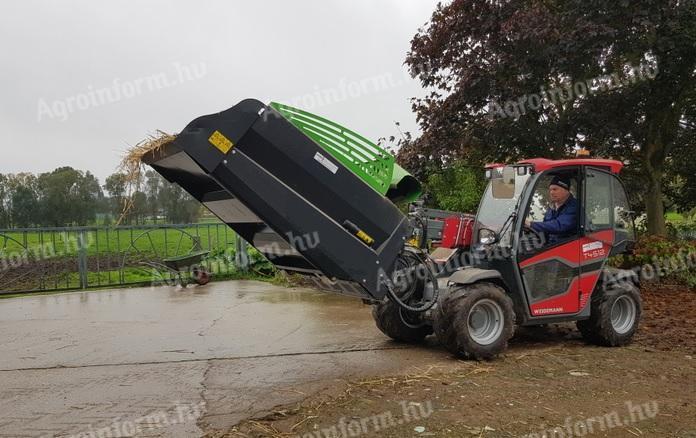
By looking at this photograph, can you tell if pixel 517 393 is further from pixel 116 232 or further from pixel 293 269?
pixel 116 232

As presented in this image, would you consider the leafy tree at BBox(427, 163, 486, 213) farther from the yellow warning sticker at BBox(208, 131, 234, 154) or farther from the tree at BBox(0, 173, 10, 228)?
the tree at BBox(0, 173, 10, 228)

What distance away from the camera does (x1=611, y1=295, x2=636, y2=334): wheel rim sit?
6785mm

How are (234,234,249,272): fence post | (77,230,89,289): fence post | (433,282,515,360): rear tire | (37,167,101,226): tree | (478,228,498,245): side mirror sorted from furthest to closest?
1. (234,234,249,272): fence post
2. (37,167,101,226): tree
3. (77,230,89,289): fence post
4. (478,228,498,245): side mirror
5. (433,282,515,360): rear tire

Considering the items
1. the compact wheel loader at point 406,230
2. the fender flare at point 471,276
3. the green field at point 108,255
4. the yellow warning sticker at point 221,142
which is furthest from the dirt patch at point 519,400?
the green field at point 108,255

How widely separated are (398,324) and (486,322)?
110cm

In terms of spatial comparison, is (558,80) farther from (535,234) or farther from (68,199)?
(68,199)

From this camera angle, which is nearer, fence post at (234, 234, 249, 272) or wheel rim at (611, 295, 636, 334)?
wheel rim at (611, 295, 636, 334)

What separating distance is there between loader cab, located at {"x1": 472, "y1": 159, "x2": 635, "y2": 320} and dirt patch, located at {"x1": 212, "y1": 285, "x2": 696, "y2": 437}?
0.66 metres

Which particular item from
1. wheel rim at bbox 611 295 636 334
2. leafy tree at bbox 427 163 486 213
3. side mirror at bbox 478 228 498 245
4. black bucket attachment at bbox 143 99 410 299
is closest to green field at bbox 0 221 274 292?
leafy tree at bbox 427 163 486 213

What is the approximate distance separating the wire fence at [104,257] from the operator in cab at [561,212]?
8680mm

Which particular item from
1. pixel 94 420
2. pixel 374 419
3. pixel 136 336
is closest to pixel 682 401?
pixel 374 419

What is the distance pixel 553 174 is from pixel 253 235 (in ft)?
10.8

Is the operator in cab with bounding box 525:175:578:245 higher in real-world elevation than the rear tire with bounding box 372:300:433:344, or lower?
higher

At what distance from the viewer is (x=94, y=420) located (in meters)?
Result: 4.43
